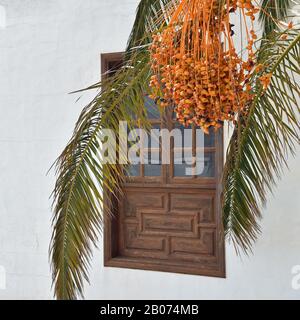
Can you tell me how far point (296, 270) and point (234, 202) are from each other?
1.23 m

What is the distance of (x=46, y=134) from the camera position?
408 centimetres

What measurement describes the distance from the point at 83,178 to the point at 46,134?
6.91 feet

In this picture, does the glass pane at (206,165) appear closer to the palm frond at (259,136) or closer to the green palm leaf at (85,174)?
the palm frond at (259,136)

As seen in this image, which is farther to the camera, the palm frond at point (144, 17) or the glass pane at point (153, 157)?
the glass pane at point (153, 157)

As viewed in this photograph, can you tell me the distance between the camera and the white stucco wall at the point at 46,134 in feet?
12.2

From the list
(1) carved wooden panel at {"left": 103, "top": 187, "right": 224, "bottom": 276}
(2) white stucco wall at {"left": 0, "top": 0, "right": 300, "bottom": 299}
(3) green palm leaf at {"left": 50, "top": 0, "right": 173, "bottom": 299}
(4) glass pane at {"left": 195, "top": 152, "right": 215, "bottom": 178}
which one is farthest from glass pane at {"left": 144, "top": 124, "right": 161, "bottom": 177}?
(3) green palm leaf at {"left": 50, "top": 0, "right": 173, "bottom": 299}

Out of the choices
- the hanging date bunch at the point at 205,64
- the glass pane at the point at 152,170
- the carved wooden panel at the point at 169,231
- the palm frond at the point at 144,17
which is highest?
the palm frond at the point at 144,17

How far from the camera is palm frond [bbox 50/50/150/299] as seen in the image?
2066 millimetres

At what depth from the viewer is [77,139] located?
211 cm

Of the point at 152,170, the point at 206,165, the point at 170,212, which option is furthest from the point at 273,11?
the point at 170,212

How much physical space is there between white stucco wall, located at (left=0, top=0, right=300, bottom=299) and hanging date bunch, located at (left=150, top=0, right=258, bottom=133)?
81.9 inches

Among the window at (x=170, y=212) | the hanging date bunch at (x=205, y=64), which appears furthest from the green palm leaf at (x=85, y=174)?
the window at (x=170, y=212)

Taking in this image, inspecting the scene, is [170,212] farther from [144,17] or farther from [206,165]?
[144,17]

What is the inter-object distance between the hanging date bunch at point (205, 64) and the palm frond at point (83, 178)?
1.40 ft
